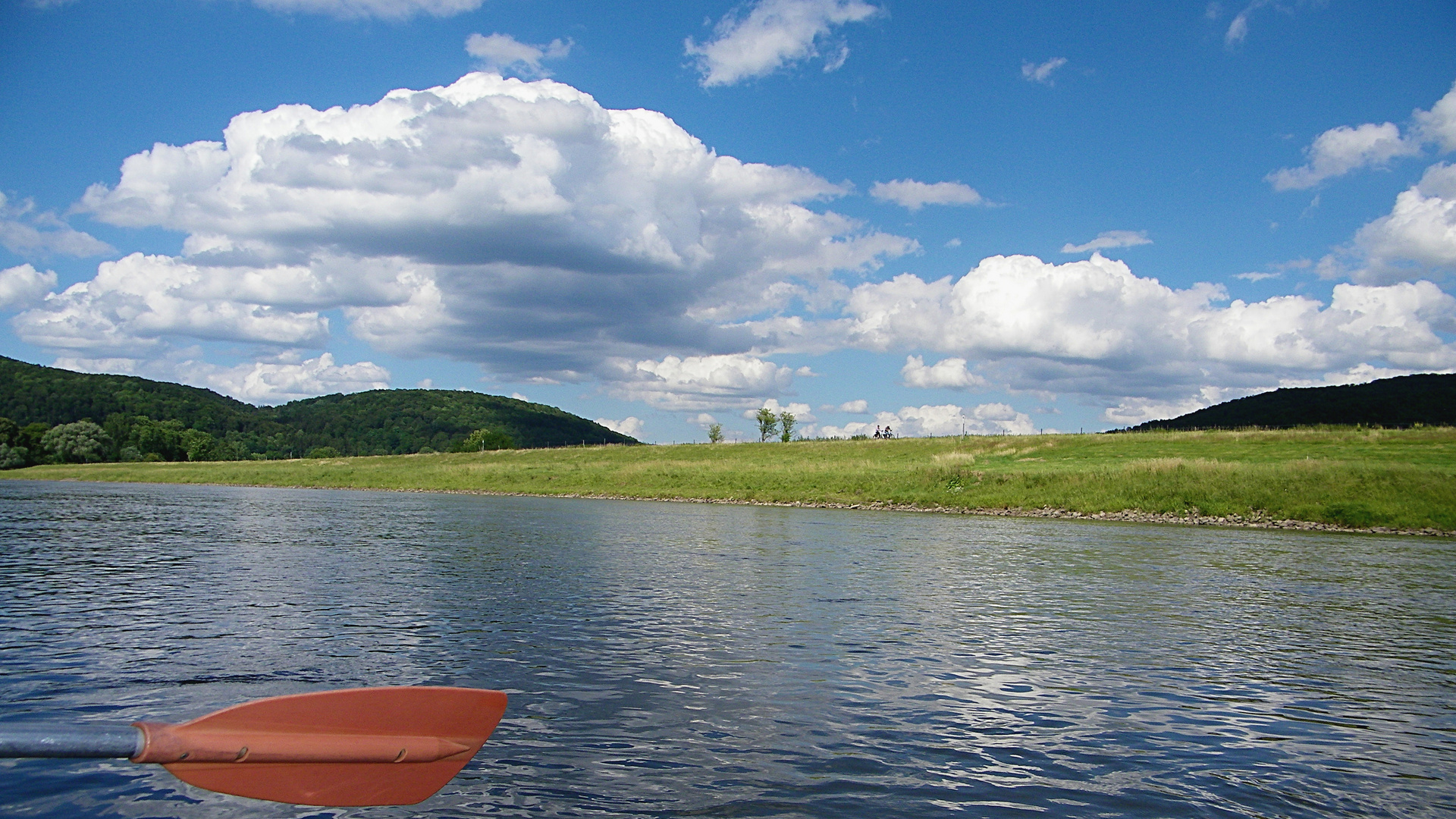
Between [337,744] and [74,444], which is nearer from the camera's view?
[337,744]

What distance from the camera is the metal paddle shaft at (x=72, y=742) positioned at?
218 inches

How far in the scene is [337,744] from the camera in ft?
23.6

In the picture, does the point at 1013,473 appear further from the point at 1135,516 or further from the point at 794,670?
the point at 794,670

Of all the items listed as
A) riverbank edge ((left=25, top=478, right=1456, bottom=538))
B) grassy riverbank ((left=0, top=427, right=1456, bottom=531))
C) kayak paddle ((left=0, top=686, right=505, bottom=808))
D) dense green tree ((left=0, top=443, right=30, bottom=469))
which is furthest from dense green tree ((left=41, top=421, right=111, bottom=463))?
kayak paddle ((left=0, top=686, right=505, bottom=808))

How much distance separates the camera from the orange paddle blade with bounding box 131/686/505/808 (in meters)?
6.58

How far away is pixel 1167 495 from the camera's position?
58.8 meters

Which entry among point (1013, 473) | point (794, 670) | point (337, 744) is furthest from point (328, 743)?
point (1013, 473)

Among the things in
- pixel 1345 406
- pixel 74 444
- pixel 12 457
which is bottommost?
pixel 12 457

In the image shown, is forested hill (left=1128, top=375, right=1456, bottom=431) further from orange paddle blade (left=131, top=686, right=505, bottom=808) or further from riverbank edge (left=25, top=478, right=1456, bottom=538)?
orange paddle blade (left=131, top=686, right=505, bottom=808)

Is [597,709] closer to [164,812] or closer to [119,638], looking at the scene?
[164,812]

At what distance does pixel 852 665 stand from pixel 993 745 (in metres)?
4.18

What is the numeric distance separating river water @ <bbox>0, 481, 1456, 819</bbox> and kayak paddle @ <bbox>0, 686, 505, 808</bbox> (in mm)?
1318

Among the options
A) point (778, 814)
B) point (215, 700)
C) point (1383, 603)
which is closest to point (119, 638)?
point (215, 700)

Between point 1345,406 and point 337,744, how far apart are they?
20220cm
